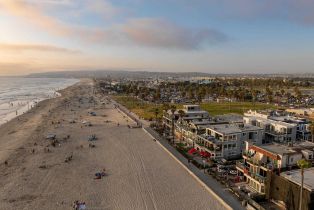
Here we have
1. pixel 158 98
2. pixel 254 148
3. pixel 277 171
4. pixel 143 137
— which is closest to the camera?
pixel 277 171

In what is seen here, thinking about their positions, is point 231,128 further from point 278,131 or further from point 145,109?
point 145,109

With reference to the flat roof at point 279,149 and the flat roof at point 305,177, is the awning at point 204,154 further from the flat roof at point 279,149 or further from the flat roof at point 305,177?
the flat roof at point 305,177

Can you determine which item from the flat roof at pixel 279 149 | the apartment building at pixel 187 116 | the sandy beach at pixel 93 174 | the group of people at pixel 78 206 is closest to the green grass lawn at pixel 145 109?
the apartment building at pixel 187 116

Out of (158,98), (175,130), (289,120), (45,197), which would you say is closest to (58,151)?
(45,197)

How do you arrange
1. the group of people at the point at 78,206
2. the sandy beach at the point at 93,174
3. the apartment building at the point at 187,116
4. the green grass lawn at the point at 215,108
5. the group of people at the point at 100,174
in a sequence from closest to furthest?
the group of people at the point at 78,206 < the sandy beach at the point at 93,174 < the group of people at the point at 100,174 < the apartment building at the point at 187,116 < the green grass lawn at the point at 215,108

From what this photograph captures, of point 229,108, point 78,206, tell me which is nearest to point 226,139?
point 78,206

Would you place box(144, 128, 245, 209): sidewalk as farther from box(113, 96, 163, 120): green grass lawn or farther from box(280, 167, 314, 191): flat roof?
box(113, 96, 163, 120): green grass lawn

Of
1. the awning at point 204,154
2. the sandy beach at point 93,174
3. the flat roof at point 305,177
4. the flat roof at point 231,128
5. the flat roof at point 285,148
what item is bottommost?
the sandy beach at point 93,174

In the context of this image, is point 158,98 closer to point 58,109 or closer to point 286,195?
point 58,109
